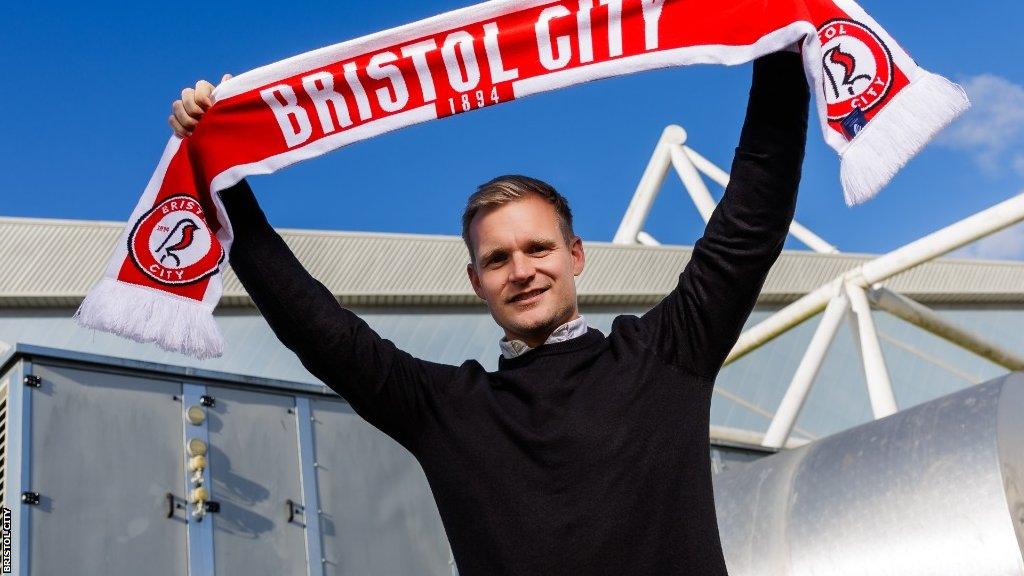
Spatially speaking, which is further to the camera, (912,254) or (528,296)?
(912,254)

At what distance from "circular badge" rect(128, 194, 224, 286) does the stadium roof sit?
43.3 ft

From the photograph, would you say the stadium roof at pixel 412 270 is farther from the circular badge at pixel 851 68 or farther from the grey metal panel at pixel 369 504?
the circular badge at pixel 851 68

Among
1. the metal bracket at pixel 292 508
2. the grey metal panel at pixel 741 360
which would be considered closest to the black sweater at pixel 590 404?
the metal bracket at pixel 292 508

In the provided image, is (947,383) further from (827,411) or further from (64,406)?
(64,406)

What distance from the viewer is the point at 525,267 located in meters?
3.01

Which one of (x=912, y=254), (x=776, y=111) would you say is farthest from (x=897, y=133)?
(x=912, y=254)

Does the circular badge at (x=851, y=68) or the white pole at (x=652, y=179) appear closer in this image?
the circular badge at (x=851, y=68)

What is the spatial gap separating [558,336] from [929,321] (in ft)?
43.2

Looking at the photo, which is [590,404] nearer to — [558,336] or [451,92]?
[558,336]

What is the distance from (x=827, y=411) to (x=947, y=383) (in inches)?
110

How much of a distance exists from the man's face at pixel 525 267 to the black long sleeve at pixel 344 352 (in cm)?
23

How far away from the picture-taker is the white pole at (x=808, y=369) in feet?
47.3

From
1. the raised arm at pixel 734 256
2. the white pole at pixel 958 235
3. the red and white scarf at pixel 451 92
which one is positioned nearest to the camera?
the raised arm at pixel 734 256

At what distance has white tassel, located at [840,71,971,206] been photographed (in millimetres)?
3334
